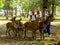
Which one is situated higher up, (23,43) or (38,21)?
(38,21)

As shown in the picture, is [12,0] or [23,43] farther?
[12,0]

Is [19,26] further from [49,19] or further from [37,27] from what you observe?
[49,19]

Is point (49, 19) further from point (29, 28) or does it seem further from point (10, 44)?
point (10, 44)

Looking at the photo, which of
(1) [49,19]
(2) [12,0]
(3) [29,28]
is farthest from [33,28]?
(2) [12,0]

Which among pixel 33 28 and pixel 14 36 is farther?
pixel 14 36

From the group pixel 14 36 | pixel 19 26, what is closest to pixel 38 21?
pixel 19 26

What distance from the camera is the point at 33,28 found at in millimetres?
13656

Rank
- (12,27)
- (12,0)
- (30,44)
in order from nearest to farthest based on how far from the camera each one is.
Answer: (30,44) < (12,27) < (12,0)

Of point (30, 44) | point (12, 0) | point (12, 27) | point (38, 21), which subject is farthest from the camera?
point (12, 0)

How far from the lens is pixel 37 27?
13555 millimetres

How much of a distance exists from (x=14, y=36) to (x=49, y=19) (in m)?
3.66

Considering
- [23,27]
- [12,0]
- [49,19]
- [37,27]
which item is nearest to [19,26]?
[23,27]

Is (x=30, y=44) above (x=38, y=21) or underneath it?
underneath

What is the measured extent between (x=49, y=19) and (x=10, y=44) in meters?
2.70
